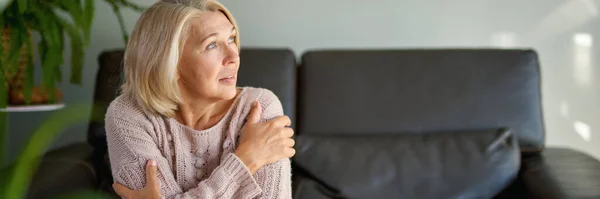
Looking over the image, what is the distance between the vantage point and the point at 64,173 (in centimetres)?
168

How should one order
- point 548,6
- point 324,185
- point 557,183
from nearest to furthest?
point 557,183
point 324,185
point 548,6

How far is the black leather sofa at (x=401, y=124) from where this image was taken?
1.75m

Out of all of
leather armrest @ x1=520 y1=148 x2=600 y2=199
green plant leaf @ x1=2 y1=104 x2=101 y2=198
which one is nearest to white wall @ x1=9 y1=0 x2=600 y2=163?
leather armrest @ x1=520 y1=148 x2=600 y2=199

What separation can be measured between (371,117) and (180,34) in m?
0.81

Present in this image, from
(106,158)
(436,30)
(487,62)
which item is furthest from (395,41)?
(106,158)

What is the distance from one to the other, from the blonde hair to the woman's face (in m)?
0.02

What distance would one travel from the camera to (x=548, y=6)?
7.45 feet

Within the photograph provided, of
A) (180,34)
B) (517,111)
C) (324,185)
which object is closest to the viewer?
(180,34)

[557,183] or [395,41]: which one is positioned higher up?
[395,41]

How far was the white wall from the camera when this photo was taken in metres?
2.28

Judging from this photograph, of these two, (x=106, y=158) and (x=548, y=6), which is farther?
(x=548, y=6)

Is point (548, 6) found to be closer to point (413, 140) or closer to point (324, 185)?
point (413, 140)

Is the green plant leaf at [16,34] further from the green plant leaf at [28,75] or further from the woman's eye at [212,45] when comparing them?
the woman's eye at [212,45]

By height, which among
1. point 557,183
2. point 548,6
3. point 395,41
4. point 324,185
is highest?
point 548,6
